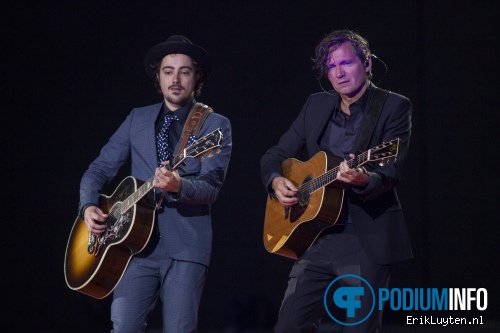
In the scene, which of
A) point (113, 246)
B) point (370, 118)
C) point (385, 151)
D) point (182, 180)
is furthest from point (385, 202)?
point (113, 246)

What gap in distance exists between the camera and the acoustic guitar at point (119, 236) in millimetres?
3471

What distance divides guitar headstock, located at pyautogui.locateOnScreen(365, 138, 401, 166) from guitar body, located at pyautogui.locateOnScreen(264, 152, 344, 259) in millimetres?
313

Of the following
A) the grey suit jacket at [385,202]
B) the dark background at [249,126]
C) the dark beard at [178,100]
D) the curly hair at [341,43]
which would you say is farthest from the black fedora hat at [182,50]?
the dark background at [249,126]

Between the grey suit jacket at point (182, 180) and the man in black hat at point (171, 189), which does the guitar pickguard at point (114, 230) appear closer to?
the man in black hat at point (171, 189)

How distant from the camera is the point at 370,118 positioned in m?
3.53

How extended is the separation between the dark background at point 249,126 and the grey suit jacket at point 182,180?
5.36ft

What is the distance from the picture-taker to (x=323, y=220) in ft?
11.4

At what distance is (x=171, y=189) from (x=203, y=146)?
264 millimetres

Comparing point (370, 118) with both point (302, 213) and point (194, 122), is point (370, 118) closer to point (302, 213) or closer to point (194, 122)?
point (302, 213)

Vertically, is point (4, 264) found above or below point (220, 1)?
below

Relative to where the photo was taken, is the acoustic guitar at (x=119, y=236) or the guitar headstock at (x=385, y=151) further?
the acoustic guitar at (x=119, y=236)

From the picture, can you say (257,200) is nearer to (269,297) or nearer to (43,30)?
(269,297)

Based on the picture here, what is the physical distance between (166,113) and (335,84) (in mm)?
961

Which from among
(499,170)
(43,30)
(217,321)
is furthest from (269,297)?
(43,30)
